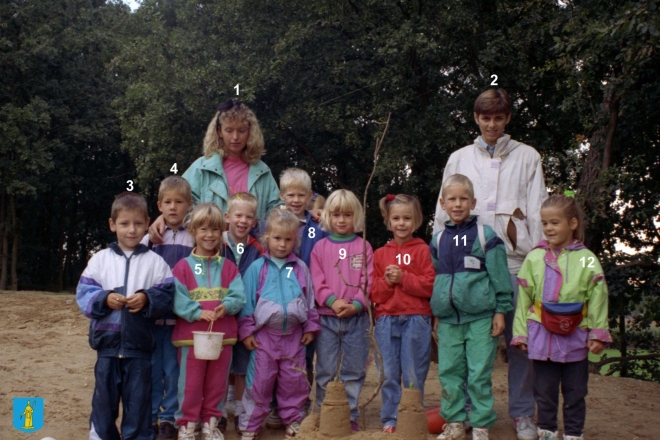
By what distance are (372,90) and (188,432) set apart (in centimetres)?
1064

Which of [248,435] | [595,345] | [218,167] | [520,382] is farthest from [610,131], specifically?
[248,435]

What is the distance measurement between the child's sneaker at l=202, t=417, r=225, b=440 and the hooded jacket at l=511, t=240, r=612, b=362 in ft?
6.75

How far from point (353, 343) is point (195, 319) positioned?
3.70 ft

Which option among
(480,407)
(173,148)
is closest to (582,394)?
(480,407)

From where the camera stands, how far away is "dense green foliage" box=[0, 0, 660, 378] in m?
8.38

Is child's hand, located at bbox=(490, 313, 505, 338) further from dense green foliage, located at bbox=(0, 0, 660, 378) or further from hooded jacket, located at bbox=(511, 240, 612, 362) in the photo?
dense green foliage, located at bbox=(0, 0, 660, 378)

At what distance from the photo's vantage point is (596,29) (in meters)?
6.52

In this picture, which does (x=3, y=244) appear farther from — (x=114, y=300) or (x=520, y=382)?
(x=520, y=382)

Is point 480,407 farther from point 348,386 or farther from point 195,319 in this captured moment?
point 195,319

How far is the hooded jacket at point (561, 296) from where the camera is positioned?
4441mm

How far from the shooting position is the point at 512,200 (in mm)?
4934

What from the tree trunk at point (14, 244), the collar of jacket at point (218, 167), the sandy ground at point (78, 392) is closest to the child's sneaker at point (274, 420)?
the sandy ground at point (78, 392)

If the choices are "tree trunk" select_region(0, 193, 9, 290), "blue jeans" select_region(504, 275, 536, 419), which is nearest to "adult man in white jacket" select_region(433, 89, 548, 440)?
"blue jeans" select_region(504, 275, 536, 419)

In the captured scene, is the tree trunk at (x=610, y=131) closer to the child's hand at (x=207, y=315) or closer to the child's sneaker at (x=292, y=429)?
the child's sneaker at (x=292, y=429)
